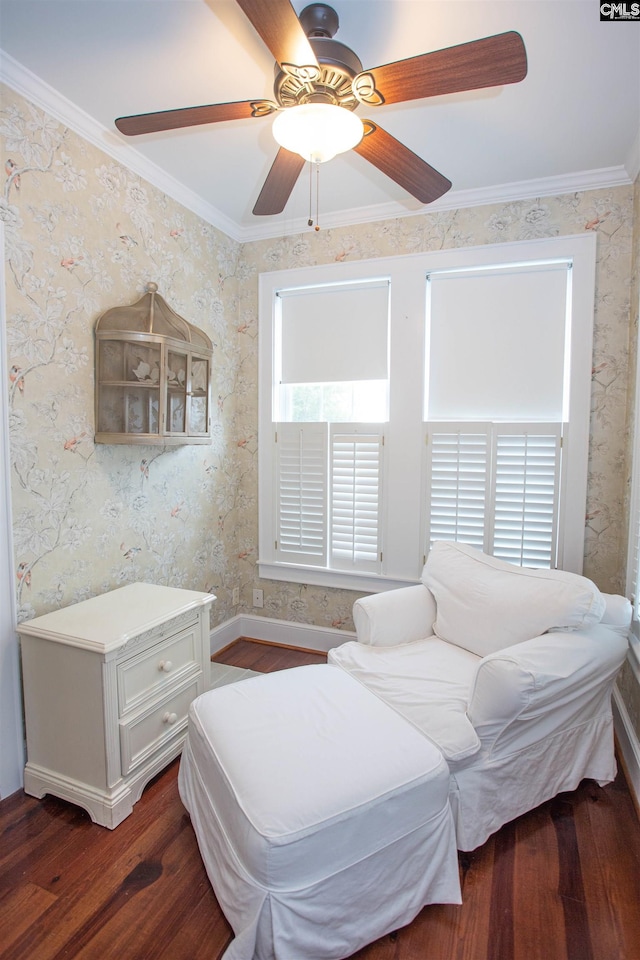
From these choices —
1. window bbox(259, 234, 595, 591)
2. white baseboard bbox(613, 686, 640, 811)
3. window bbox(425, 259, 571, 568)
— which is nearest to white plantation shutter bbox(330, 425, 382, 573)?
window bbox(259, 234, 595, 591)

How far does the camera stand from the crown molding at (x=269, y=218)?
5.96ft

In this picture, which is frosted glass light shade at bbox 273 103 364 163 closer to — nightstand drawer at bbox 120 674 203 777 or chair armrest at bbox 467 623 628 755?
chair armrest at bbox 467 623 628 755

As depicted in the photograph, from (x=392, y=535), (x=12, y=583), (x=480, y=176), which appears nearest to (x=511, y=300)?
(x=480, y=176)

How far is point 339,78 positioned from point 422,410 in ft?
5.36

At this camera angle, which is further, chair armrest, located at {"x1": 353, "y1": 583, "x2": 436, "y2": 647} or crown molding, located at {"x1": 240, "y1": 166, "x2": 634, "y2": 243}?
crown molding, located at {"x1": 240, "y1": 166, "x2": 634, "y2": 243}

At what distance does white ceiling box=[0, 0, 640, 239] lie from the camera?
149 centimetres

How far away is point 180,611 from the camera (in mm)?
1963

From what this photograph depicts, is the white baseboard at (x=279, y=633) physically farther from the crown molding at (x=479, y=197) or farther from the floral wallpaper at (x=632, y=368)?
the crown molding at (x=479, y=197)

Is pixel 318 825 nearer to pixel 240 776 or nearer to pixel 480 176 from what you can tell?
pixel 240 776

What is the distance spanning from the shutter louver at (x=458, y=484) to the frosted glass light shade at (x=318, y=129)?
1567 millimetres

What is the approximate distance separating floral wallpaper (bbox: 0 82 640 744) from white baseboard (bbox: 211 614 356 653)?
0.06 m

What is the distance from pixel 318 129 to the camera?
4.42ft

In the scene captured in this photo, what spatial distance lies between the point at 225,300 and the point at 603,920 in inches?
Answer: 126

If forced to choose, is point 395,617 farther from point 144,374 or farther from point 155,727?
point 144,374
